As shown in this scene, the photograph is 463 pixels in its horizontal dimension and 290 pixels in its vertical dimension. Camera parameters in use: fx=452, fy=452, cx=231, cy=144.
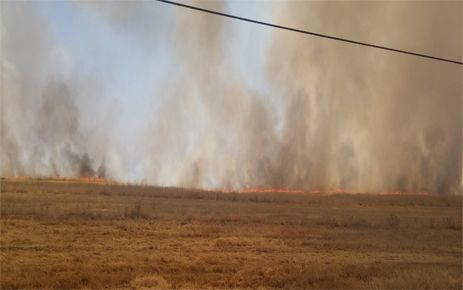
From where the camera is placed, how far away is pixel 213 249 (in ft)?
55.8

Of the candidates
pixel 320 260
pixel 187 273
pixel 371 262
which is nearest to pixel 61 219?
pixel 187 273

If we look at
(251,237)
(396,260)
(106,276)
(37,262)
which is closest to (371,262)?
(396,260)

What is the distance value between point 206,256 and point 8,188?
27338mm

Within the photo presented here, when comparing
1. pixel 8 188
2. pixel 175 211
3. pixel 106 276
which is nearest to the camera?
pixel 106 276

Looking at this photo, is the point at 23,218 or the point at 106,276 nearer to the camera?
the point at 106,276

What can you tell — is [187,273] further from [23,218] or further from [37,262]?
→ [23,218]

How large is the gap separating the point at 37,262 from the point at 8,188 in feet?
85.0

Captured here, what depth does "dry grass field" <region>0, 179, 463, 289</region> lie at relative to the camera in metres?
12.9

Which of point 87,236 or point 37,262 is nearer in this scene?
point 37,262

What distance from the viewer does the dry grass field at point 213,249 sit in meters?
12.9

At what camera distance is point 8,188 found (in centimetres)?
3688

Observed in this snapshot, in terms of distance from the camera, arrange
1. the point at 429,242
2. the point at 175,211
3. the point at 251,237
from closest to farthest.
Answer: the point at 251,237, the point at 429,242, the point at 175,211

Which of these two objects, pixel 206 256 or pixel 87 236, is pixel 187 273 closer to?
pixel 206 256

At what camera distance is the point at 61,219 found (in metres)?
22.5
